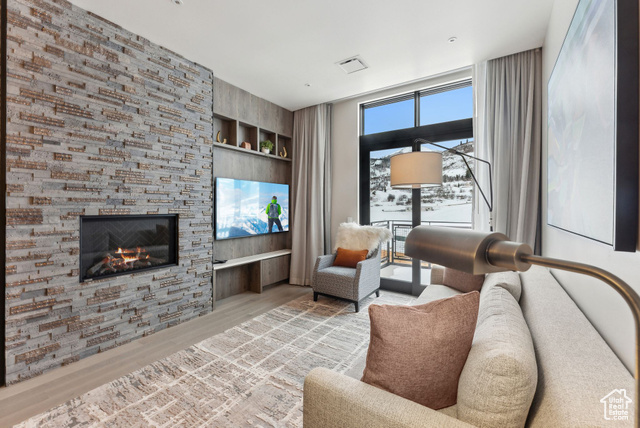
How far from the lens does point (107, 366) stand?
2143 mm

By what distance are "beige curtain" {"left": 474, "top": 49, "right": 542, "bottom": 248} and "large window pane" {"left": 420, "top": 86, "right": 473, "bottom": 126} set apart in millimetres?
329

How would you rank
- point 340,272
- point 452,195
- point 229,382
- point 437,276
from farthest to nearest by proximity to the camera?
point 452,195 → point 340,272 → point 437,276 → point 229,382

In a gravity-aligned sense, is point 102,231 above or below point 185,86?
below

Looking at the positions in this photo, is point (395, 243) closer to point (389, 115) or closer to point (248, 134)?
point (389, 115)

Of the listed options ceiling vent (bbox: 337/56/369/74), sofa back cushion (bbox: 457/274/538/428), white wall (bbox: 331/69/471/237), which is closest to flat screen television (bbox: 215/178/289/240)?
white wall (bbox: 331/69/471/237)

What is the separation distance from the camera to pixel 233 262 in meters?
3.60

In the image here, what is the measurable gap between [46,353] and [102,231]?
954 millimetres

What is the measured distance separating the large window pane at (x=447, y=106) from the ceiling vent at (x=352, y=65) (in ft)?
3.52

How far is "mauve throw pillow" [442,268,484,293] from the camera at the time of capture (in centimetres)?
239

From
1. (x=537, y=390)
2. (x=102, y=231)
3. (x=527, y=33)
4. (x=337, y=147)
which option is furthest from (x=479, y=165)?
(x=102, y=231)

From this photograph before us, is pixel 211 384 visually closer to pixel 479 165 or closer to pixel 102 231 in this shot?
pixel 102 231

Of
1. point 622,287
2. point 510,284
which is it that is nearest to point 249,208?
point 510,284

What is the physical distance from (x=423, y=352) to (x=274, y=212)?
353 centimetres

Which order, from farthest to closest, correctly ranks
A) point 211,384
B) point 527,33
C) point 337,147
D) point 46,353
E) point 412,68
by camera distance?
point 337,147 → point 412,68 → point 527,33 → point 46,353 → point 211,384
